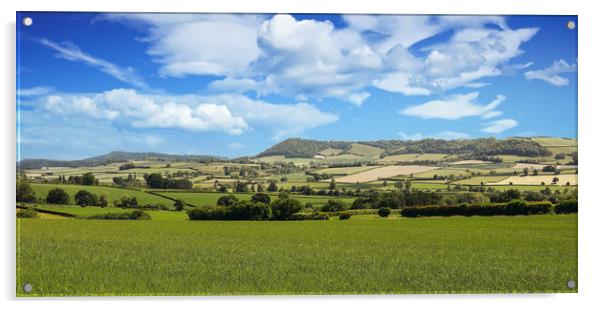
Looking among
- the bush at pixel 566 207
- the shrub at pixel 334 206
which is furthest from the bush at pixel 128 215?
the bush at pixel 566 207

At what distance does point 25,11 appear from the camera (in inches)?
301

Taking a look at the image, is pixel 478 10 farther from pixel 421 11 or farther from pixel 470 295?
pixel 470 295

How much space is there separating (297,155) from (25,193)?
12.3 ft

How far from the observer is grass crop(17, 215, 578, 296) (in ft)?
24.8

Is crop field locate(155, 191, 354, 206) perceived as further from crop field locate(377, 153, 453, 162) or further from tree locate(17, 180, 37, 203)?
tree locate(17, 180, 37, 203)

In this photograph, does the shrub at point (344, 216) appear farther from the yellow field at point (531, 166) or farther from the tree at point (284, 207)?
the yellow field at point (531, 166)

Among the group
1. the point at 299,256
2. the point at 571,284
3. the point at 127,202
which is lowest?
the point at 571,284

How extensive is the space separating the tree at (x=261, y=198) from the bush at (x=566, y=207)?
4176mm

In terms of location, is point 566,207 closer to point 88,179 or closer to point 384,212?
point 384,212

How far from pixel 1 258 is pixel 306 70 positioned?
15.8 ft

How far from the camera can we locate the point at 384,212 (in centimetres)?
850

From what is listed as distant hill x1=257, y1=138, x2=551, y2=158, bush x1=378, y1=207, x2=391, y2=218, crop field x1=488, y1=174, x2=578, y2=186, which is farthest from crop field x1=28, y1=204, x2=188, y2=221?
crop field x1=488, y1=174, x2=578, y2=186

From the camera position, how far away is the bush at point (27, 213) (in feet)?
25.6

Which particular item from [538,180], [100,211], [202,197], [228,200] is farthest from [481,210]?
[100,211]
